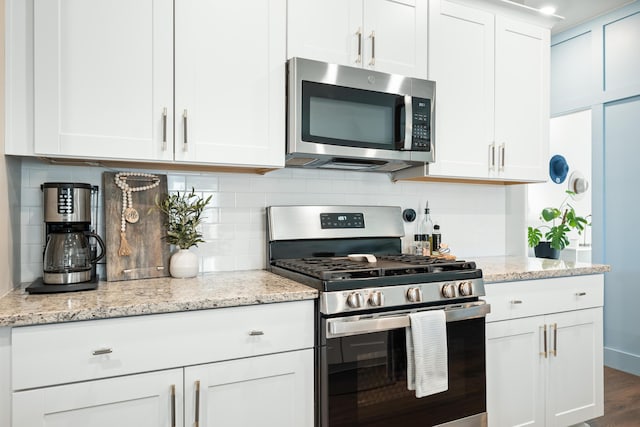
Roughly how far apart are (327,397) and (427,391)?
0.43 metres

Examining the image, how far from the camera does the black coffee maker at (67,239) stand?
1.60 m

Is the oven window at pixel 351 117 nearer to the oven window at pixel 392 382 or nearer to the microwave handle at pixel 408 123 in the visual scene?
the microwave handle at pixel 408 123

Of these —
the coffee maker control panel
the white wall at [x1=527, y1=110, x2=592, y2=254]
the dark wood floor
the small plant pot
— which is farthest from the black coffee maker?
the white wall at [x1=527, y1=110, x2=592, y2=254]

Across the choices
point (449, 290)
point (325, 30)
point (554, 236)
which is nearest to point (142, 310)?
point (449, 290)

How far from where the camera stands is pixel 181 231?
190 centimetres

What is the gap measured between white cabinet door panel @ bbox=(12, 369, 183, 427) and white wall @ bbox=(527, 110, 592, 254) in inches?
181

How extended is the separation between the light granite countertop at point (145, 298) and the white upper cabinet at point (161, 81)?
1.65 feet

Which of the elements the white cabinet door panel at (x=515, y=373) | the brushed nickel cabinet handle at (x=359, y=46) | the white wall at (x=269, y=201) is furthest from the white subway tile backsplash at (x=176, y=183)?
the white cabinet door panel at (x=515, y=373)

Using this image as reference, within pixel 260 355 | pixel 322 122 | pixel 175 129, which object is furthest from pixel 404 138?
pixel 260 355

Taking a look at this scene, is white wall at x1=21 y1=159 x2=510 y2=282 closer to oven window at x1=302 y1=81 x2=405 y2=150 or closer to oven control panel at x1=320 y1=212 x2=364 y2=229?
oven control panel at x1=320 y1=212 x2=364 y2=229

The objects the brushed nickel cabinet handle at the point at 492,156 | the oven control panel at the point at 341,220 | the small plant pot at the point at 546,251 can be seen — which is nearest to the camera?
the oven control panel at the point at 341,220

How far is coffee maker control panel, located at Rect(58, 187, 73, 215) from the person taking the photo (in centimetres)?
161

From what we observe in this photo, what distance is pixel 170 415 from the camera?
4.57ft

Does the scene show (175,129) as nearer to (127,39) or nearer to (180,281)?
(127,39)
